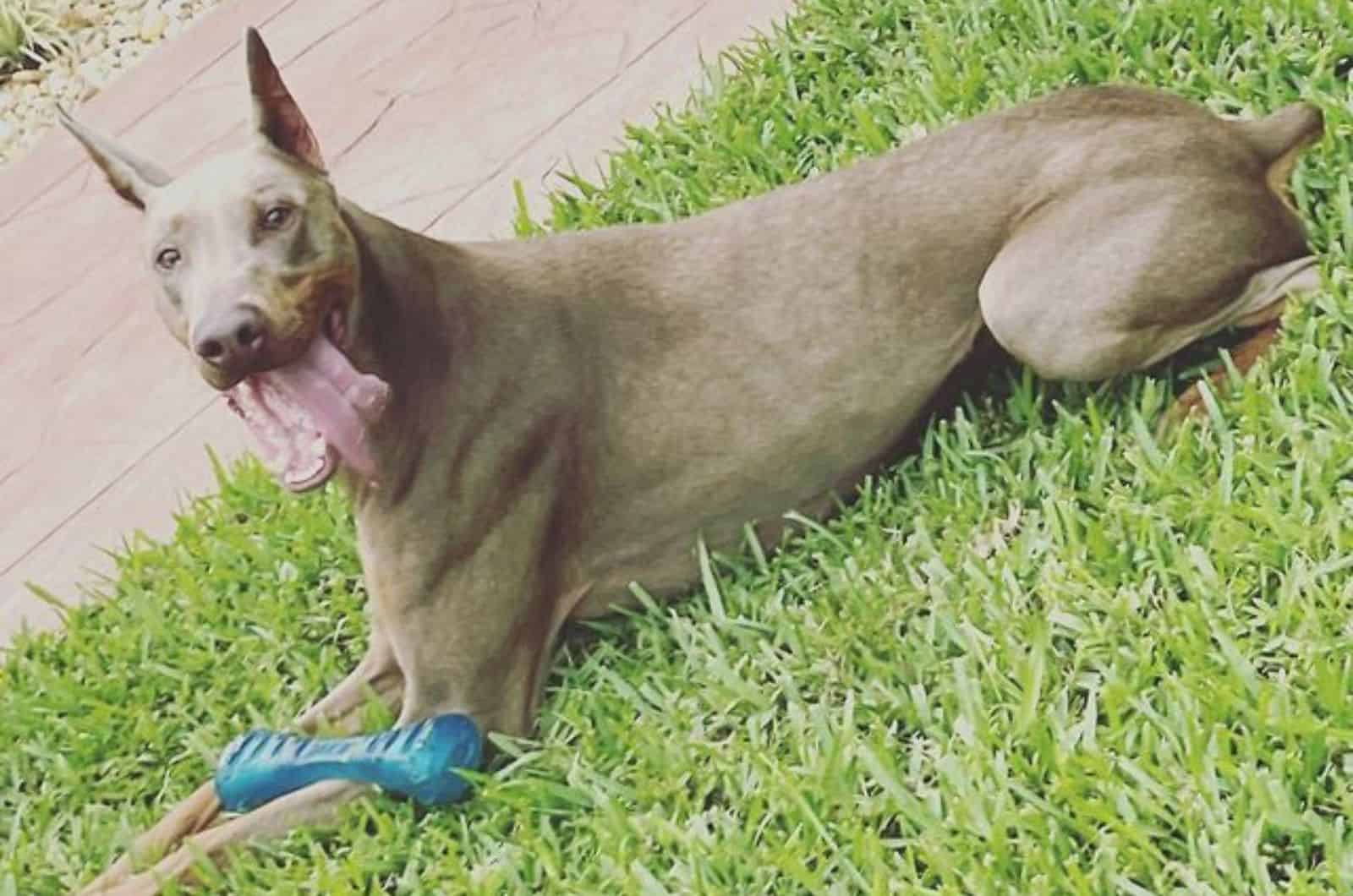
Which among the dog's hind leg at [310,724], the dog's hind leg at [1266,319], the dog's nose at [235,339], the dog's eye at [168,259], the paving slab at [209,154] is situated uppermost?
the dog's eye at [168,259]

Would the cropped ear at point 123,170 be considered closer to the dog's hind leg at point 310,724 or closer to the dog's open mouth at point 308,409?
the dog's open mouth at point 308,409

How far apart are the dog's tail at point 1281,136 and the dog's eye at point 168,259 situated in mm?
2117

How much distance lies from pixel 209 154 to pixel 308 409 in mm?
3263

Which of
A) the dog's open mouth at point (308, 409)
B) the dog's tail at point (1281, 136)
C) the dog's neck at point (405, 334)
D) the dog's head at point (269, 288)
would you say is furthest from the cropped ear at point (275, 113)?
the dog's tail at point (1281, 136)

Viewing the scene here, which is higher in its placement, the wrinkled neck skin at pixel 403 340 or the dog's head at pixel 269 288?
the dog's head at pixel 269 288

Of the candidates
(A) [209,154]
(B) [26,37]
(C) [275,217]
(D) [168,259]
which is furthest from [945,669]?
(B) [26,37]

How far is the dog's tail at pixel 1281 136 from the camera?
13.6ft

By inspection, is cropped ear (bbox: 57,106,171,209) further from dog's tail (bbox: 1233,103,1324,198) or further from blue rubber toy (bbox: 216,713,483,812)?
dog's tail (bbox: 1233,103,1324,198)

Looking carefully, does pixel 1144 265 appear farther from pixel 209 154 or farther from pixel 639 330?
pixel 209 154

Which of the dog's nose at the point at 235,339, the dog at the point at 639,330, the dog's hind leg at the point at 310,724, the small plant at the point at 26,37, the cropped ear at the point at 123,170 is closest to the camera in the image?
the dog's nose at the point at 235,339

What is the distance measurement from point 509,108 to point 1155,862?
4.05 metres

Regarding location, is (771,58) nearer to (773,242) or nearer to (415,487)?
(773,242)

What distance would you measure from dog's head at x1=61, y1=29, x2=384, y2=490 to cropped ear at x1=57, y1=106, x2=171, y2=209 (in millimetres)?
36

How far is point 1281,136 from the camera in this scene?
164 inches
